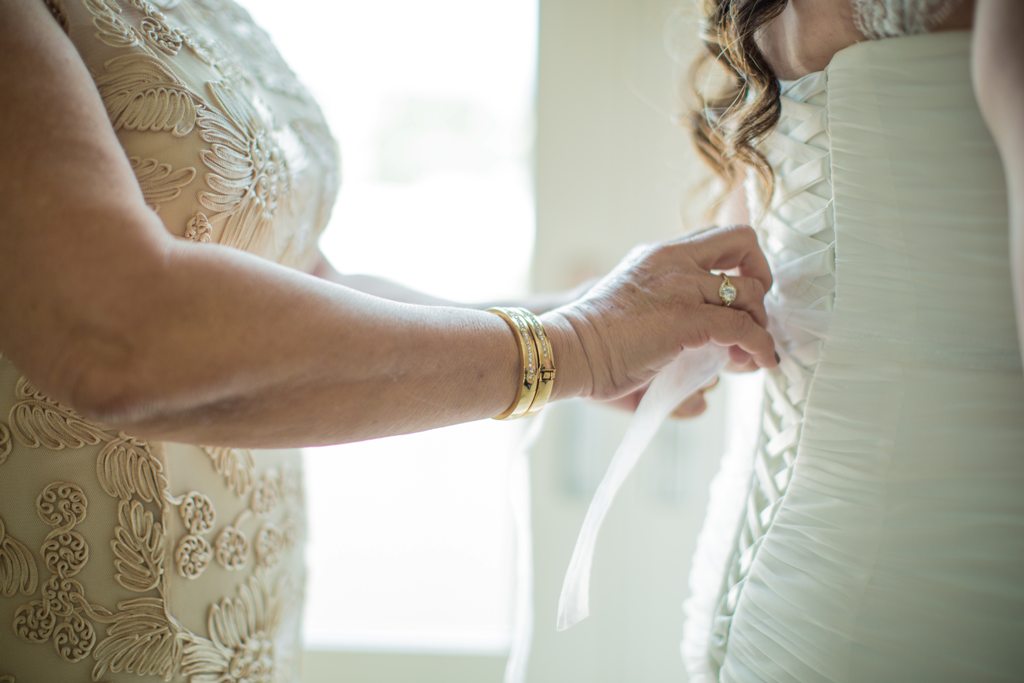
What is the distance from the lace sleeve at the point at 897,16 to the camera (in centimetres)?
60

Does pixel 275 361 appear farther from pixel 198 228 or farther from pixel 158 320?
pixel 198 228

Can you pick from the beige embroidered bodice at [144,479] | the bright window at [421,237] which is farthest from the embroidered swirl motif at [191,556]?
the bright window at [421,237]

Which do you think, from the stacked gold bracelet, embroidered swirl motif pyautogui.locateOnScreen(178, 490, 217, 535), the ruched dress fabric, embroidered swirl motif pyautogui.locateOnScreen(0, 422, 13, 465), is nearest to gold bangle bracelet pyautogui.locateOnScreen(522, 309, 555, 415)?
the stacked gold bracelet

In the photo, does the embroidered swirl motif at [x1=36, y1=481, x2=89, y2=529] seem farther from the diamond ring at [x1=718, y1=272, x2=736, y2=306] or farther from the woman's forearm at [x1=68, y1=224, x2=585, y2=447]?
the diamond ring at [x1=718, y1=272, x2=736, y2=306]

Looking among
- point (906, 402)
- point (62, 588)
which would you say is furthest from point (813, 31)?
point (62, 588)

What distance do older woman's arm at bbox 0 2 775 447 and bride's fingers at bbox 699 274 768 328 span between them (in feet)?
0.80

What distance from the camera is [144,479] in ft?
2.35

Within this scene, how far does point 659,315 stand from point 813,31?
0.30 metres

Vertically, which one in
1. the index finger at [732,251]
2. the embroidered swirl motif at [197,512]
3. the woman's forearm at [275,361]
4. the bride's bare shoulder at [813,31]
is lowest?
the embroidered swirl motif at [197,512]

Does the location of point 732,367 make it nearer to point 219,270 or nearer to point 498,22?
point 219,270

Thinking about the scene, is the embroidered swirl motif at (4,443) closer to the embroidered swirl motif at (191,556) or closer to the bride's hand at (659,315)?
the embroidered swirl motif at (191,556)

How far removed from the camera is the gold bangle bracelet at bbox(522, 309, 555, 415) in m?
0.70

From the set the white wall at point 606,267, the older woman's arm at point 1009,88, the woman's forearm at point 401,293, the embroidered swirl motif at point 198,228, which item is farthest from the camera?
the white wall at point 606,267

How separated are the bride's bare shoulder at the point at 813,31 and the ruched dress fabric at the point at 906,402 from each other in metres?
0.02
